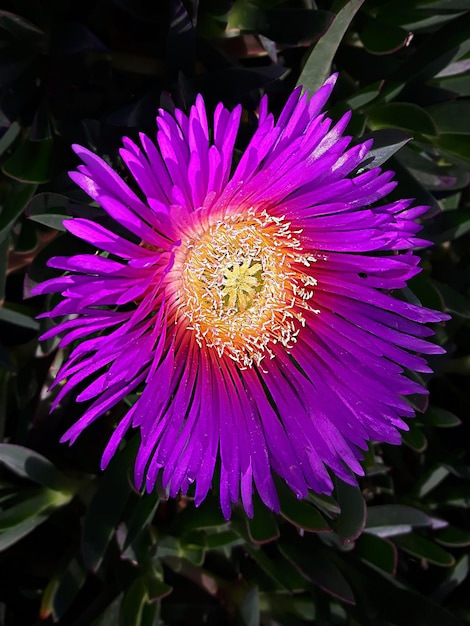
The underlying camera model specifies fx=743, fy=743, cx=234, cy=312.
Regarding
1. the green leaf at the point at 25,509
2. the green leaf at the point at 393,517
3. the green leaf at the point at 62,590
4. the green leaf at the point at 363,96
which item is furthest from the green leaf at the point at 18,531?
the green leaf at the point at 363,96

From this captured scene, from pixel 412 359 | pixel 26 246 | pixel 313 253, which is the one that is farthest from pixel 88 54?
pixel 412 359

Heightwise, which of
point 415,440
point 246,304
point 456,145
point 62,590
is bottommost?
point 62,590

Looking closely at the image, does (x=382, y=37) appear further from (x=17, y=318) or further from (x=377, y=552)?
(x=377, y=552)

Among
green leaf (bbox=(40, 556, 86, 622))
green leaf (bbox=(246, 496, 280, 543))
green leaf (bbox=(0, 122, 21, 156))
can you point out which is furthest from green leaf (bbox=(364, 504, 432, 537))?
green leaf (bbox=(0, 122, 21, 156))

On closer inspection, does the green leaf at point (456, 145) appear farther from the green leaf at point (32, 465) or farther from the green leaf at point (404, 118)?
the green leaf at point (32, 465)

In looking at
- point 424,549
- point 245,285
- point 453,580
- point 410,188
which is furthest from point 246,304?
point 453,580
